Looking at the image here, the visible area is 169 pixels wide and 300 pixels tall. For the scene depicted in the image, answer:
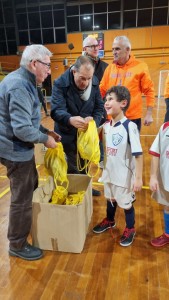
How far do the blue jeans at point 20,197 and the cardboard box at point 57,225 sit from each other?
0.26ft

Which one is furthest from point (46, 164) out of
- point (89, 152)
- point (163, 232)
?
point (163, 232)

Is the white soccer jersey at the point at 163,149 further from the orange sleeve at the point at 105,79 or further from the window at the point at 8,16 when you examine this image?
the window at the point at 8,16

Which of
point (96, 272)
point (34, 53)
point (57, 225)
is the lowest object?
point (96, 272)

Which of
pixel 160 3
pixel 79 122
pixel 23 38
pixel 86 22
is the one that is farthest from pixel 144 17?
pixel 79 122

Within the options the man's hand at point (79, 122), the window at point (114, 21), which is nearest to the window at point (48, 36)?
the window at point (114, 21)

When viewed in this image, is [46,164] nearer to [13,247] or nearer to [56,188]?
[56,188]

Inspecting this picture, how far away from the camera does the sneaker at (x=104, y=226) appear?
202 cm

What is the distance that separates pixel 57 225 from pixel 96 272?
40 cm

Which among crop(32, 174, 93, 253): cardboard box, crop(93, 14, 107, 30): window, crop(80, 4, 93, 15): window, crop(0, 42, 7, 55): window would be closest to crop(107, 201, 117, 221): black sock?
crop(32, 174, 93, 253): cardboard box

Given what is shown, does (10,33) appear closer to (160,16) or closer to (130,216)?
(160,16)

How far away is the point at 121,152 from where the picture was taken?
5.51 feet

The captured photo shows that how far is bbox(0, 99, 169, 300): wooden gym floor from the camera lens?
4.73 feet

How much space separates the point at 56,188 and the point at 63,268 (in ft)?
1.91

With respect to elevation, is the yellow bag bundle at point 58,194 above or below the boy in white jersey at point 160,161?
below
